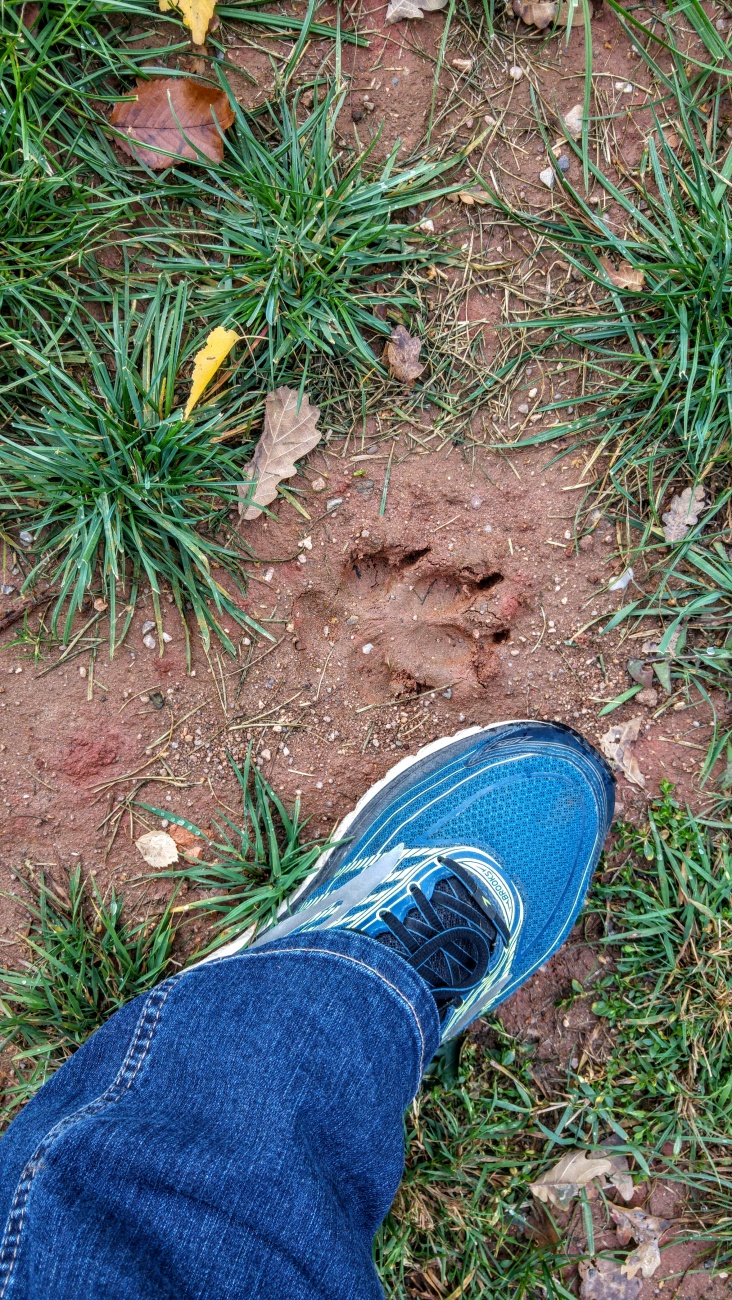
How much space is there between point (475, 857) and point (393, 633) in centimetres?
62

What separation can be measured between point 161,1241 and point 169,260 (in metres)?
1.95

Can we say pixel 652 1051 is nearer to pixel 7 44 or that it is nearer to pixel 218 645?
pixel 218 645

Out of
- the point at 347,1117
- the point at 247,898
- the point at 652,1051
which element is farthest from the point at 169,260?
the point at 652,1051

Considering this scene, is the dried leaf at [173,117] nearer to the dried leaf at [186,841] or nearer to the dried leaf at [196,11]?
the dried leaf at [196,11]

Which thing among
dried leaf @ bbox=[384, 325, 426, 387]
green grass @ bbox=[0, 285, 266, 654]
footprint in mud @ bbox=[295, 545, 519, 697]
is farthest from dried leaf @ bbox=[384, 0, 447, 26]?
footprint in mud @ bbox=[295, 545, 519, 697]

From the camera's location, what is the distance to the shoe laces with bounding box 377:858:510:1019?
1.88 m

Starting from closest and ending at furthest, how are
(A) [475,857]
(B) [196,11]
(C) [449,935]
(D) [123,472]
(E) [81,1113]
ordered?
(E) [81,1113], (B) [196,11], (D) [123,472], (C) [449,935], (A) [475,857]

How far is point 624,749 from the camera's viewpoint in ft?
6.58

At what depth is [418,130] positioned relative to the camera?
1837 millimetres

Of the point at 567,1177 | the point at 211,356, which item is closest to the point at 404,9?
the point at 211,356

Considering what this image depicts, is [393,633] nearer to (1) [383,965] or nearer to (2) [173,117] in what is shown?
(1) [383,965]

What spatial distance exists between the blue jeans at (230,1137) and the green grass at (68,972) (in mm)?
290

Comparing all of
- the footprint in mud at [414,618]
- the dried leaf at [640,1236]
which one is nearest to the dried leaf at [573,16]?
the footprint in mud at [414,618]

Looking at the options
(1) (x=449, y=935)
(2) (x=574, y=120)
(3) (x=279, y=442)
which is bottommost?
(1) (x=449, y=935)
